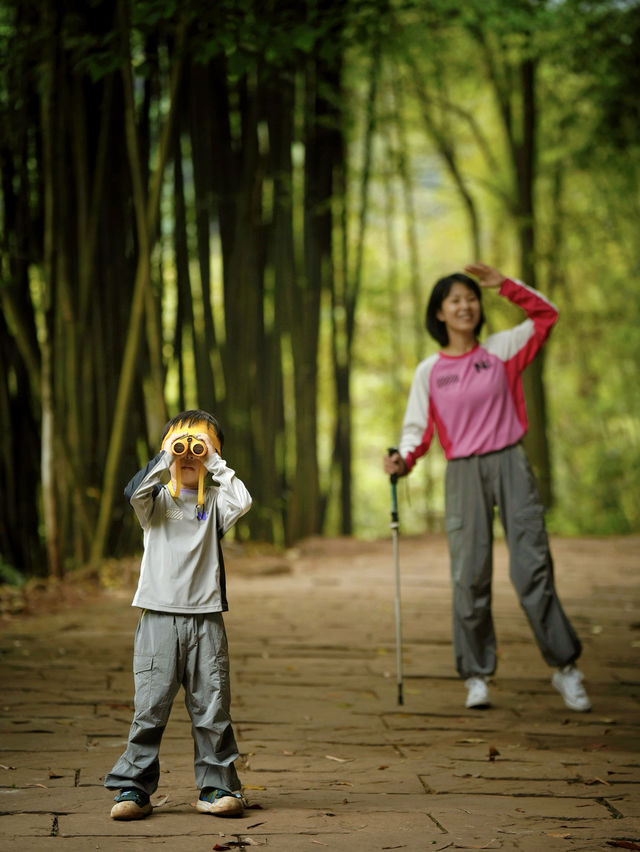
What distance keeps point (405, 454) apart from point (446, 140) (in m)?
9.35

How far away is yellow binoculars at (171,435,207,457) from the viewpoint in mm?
2439

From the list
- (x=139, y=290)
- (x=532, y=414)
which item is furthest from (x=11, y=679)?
(x=532, y=414)

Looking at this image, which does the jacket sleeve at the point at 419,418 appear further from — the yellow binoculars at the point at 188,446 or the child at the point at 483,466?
the yellow binoculars at the point at 188,446

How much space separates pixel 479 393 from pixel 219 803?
190 cm

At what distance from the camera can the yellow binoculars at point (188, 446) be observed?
2439 millimetres

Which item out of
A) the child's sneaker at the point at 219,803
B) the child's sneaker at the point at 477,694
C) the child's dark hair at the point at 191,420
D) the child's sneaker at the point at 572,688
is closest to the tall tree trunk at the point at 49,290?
the child's sneaker at the point at 477,694

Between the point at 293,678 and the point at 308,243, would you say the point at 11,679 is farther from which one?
the point at 308,243

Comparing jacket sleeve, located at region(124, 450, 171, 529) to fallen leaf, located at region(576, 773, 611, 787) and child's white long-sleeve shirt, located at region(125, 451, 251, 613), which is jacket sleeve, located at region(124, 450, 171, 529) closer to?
child's white long-sleeve shirt, located at region(125, 451, 251, 613)

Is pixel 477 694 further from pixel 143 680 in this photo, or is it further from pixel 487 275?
pixel 143 680

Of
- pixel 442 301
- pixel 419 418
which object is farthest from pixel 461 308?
pixel 419 418

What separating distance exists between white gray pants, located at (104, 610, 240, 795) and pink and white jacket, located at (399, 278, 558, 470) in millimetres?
1605

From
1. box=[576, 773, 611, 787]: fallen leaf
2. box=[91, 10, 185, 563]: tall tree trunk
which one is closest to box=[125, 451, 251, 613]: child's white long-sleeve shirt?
box=[576, 773, 611, 787]: fallen leaf

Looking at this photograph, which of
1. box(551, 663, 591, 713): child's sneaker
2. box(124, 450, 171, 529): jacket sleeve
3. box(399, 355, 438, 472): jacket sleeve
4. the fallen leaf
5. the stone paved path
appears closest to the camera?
the stone paved path

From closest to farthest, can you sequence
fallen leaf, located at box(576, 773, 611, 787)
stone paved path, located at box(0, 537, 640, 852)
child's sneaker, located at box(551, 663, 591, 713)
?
stone paved path, located at box(0, 537, 640, 852) → fallen leaf, located at box(576, 773, 611, 787) → child's sneaker, located at box(551, 663, 591, 713)
